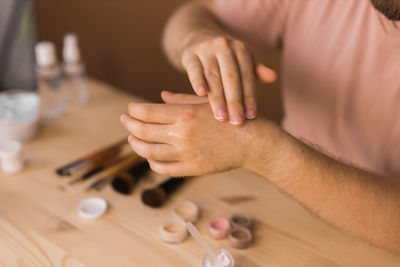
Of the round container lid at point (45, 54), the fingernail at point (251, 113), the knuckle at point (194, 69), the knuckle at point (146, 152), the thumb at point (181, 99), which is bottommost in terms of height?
the knuckle at point (146, 152)

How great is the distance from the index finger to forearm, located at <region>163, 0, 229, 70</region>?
0.96 ft

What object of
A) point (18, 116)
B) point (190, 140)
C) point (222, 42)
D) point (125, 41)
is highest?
point (222, 42)

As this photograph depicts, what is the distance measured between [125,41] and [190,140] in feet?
5.34

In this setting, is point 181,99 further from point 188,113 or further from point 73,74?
point 73,74

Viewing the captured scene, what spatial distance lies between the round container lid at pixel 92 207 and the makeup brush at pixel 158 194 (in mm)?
80

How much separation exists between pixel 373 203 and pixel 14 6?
113cm

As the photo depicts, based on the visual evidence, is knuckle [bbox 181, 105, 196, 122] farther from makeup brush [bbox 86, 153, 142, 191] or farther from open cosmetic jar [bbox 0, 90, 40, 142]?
open cosmetic jar [bbox 0, 90, 40, 142]

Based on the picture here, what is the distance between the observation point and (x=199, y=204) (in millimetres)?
796

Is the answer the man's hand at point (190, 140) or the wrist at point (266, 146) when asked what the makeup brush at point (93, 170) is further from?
the wrist at point (266, 146)

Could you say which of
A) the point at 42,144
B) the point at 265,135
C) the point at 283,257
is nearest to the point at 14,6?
the point at 42,144

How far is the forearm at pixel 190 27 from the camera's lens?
96 centimetres

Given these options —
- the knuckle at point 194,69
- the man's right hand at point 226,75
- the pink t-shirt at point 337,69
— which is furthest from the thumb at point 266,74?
the pink t-shirt at point 337,69

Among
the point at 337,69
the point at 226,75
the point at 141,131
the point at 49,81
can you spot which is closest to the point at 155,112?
the point at 141,131

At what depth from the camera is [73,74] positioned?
1266 mm
